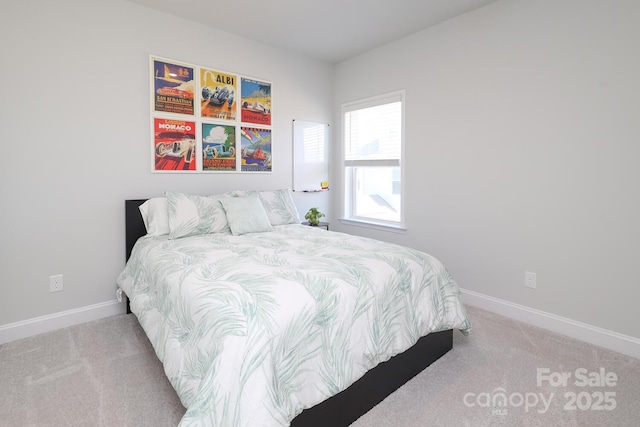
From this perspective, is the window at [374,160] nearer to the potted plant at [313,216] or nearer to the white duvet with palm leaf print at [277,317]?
the potted plant at [313,216]

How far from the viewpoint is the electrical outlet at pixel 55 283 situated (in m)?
2.59

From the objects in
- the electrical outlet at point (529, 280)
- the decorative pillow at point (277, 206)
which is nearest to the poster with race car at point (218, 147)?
the decorative pillow at point (277, 206)

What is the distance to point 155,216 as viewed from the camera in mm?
2766

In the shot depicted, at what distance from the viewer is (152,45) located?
2934mm

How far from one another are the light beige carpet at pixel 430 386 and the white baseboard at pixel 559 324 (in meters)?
0.08

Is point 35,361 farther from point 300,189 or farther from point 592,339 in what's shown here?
point 592,339

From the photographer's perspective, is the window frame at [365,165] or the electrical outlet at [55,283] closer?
the electrical outlet at [55,283]

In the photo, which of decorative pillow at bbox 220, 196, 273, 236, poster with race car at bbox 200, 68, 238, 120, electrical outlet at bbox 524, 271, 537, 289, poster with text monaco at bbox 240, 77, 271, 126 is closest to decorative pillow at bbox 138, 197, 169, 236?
decorative pillow at bbox 220, 196, 273, 236

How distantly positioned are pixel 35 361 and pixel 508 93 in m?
3.88

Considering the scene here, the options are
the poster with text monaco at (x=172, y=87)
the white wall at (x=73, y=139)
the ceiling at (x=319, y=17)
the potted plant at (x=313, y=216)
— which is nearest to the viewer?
the white wall at (x=73, y=139)

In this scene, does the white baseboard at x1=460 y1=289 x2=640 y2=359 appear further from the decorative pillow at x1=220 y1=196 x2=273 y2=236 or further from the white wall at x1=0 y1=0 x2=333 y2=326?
the white wall at x1=0 y1=0 x2=333 y2=326

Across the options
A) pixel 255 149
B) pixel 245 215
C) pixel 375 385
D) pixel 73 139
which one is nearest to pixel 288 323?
pixel 375 385

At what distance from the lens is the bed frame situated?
1.49 metres

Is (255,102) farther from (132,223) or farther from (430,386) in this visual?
(430,386)
